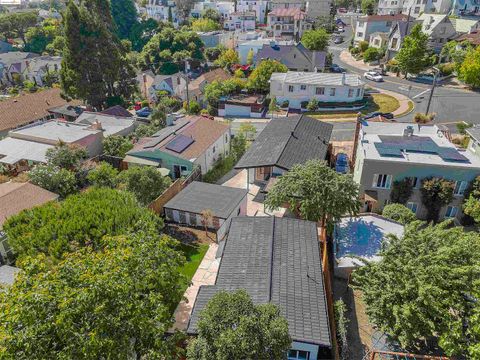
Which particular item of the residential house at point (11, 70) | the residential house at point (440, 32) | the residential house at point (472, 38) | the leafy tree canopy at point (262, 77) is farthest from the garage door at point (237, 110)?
the residential house at point (11, 70)

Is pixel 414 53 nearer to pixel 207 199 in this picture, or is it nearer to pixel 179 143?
pixel 179 143

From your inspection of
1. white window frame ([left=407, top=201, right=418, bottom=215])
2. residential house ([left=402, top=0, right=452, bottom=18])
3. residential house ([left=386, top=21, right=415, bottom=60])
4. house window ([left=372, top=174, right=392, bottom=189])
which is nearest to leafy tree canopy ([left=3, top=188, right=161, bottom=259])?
house window ([left=372, top=174, right=392, bottom=189])

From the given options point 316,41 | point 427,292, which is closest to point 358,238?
point 427,292

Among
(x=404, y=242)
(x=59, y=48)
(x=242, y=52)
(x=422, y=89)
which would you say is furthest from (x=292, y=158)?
(x=59, y=48)

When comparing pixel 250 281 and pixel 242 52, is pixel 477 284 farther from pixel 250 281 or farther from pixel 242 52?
pixel 242 52

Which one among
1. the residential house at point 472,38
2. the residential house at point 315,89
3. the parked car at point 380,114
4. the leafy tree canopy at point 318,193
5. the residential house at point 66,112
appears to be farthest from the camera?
the residential house at point 472,38

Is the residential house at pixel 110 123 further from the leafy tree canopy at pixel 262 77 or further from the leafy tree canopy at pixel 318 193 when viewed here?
the leafy tree canopy at pixel 318 193
